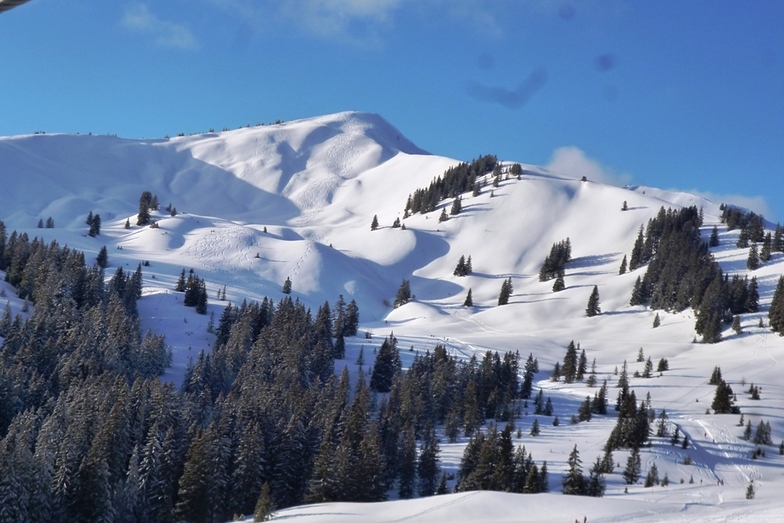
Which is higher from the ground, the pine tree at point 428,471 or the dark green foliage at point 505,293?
the dark green foliage at point 505,293

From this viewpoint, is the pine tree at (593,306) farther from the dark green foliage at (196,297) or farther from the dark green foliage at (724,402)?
the dark green foliage at (196,297)

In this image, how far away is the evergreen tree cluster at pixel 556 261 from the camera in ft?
529

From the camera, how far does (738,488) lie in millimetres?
54250

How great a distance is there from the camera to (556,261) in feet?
535

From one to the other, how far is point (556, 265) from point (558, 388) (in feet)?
234

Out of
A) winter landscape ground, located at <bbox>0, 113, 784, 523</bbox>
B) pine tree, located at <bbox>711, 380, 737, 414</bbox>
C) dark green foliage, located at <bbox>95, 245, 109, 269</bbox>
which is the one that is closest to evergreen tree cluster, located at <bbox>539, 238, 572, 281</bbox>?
winter landscape ground, located at <bbox>0, 113, 784, 523</bbox>

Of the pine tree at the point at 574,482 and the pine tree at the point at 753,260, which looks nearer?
the pine tree at the point at 574,482

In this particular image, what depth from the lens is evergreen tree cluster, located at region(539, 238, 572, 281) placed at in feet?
529

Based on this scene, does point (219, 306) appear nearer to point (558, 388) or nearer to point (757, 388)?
point (558, 388)

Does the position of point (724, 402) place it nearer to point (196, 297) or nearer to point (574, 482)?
point (574, 482)

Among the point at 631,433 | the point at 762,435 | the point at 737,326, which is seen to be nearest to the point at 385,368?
the point at 631,433

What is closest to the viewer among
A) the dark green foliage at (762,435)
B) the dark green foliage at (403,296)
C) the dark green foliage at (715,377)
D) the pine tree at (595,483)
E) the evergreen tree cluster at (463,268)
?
the pine tree at (595,483)

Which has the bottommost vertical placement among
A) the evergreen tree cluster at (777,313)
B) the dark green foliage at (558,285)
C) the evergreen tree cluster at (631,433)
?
the evergreen tree cluster at (631,433)

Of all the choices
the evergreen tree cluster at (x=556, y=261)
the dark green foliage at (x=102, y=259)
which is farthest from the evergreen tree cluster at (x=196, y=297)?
the evergreen tree cluster at (x=556, y=261)
